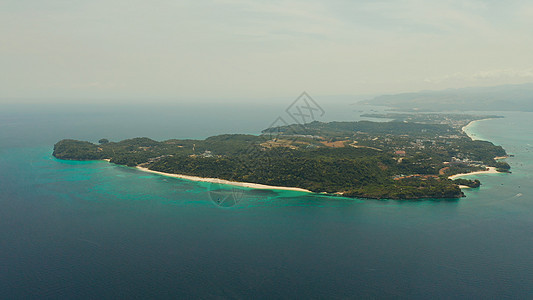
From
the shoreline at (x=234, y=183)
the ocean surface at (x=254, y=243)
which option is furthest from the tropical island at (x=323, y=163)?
the ocean surface at (x=254, y=243)

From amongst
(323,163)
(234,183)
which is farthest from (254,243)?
(323,163)

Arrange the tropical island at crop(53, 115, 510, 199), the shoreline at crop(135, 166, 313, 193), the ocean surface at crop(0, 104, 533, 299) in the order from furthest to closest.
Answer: the shoreline at crop(135, 166, 313, 193), the tropical island at crop(53, 115, 510, 199), the ocean surface at crop(0, 104, 533, 299)

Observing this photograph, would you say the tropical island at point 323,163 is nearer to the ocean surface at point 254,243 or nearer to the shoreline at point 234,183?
the shoreline at point 234,183

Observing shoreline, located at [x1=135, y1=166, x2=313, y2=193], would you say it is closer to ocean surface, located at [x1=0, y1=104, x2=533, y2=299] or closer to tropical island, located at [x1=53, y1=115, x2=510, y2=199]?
tropical island, located at [x1=53, y1=115, x2=510, y2=199]

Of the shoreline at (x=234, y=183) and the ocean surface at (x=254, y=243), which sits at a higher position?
the shoreline at (x=234, y=183)

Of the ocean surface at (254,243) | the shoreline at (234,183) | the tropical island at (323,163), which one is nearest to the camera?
the ocean surface at (254,243)

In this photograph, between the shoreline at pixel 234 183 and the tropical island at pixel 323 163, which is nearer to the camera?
the tropical island at pixel 323 163

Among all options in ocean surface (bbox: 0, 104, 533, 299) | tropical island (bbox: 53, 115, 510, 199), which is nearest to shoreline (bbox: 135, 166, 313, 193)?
tropical island (bbox: 53, 115, 510, 199)

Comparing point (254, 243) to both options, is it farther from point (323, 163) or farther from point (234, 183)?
point (323, 163)
